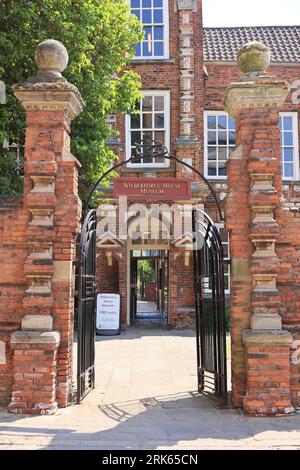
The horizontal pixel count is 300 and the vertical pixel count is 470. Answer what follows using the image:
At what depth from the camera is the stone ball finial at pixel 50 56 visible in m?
6.50

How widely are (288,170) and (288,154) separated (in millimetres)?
542

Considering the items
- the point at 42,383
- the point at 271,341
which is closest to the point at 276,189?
the point at 271,341

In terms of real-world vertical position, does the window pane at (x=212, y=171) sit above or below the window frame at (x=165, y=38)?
below

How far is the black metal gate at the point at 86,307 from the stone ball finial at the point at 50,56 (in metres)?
1.96

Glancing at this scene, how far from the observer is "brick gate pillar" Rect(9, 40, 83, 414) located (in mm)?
5984

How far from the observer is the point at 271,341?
5938 mm

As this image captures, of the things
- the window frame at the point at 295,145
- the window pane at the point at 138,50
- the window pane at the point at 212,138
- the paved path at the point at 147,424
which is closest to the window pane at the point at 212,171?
the window pane at the point at 212,138

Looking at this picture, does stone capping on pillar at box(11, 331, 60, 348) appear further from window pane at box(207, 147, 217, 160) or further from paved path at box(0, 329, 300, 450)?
window pane at box(207, 147, 217, 160)

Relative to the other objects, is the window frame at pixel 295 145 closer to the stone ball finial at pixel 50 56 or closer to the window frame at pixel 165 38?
the window frame at pixel 165 38

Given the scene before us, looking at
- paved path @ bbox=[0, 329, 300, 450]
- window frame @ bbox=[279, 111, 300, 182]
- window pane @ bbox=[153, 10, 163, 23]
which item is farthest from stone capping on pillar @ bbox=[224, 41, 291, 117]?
window pane @ bbox=[153, 10, 163, 23]

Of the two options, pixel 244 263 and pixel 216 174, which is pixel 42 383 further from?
pixel 216 174

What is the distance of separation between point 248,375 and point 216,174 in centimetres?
1130

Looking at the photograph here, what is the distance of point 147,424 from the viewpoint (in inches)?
222

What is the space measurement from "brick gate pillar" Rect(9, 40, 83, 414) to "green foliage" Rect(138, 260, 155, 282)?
106 ft
